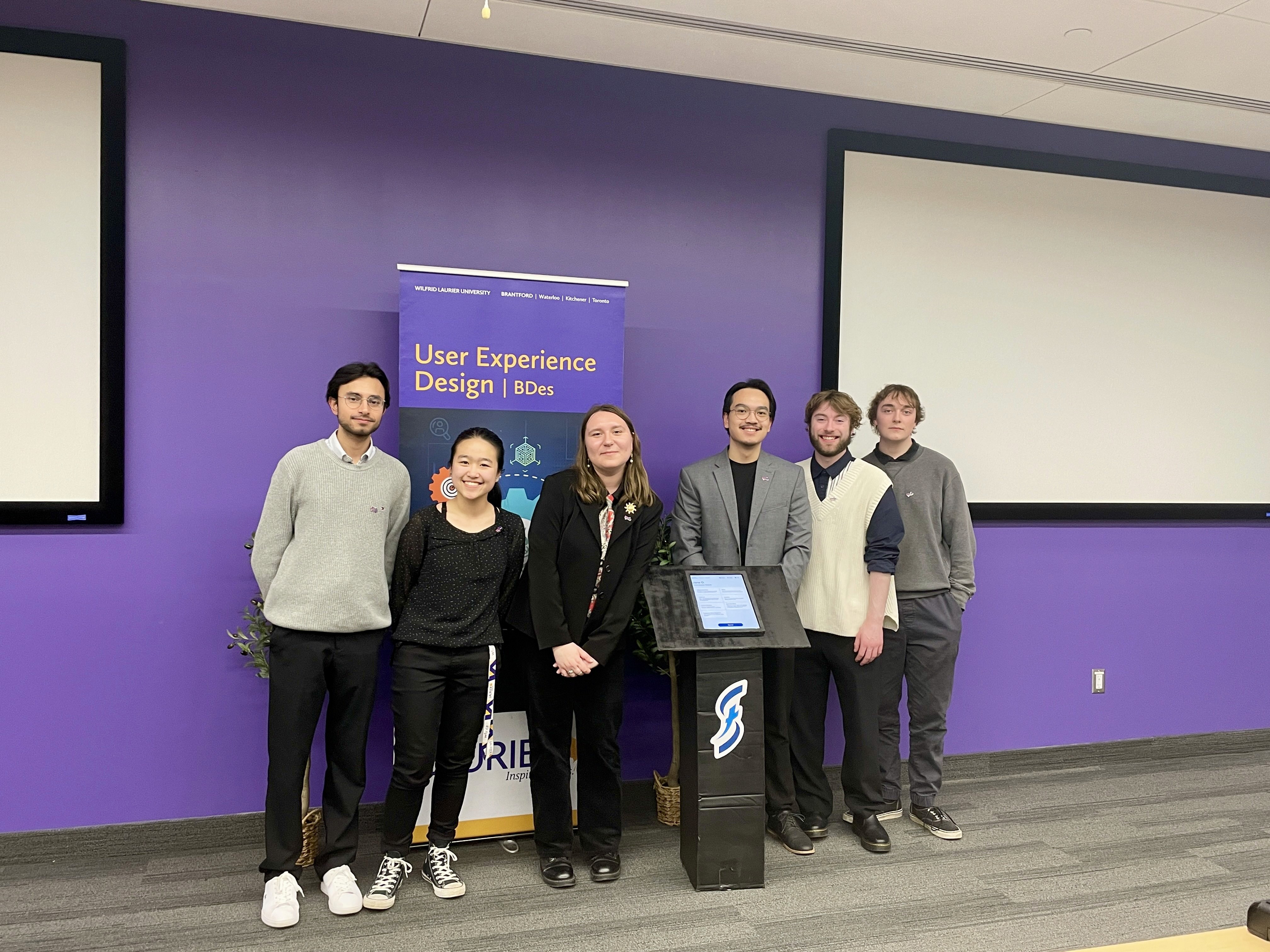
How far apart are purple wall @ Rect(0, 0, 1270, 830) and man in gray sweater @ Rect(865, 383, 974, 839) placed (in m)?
0.54

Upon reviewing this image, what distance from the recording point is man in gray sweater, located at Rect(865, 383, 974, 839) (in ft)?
12.1

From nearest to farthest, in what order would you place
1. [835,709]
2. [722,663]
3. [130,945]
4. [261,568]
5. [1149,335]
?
1. [130,945]
2. [261,568]
3. [722,663]
4. [835,709]
5. [1149,335]

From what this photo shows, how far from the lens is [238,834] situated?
3445 millimetres

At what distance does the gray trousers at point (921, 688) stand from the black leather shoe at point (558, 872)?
50.5 inches

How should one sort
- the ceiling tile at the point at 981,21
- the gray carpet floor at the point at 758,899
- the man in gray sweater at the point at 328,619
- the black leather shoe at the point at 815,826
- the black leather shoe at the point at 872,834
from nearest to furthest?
the gray carpet floor at the point at 758,899
the man in gray sweater at the point at 328,619
the ceiling tile at the point at 981,21
the black leather shoe at the point at 872,834
the black leather shoe at the point at 815,826

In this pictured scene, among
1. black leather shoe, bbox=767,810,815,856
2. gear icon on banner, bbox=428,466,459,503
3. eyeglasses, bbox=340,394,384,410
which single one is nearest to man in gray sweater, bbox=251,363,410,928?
eyeglasses, bbox=340,394,384,410

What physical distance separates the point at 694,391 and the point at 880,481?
90 centimetres

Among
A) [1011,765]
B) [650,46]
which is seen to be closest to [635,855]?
[1011,765]

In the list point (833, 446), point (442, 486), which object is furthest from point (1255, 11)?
point (442, 486)

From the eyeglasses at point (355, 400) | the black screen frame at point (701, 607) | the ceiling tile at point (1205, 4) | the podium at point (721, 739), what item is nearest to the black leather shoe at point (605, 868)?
the podium at point (721, 739)

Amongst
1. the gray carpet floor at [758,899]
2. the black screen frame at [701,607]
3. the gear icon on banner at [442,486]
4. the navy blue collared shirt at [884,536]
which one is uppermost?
the gear icon on banner at [442,486]

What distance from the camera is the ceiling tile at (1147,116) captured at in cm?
406

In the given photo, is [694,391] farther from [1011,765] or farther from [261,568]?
[1011,765]

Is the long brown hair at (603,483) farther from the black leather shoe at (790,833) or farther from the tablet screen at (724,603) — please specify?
the black leather shoe at (790,833)
